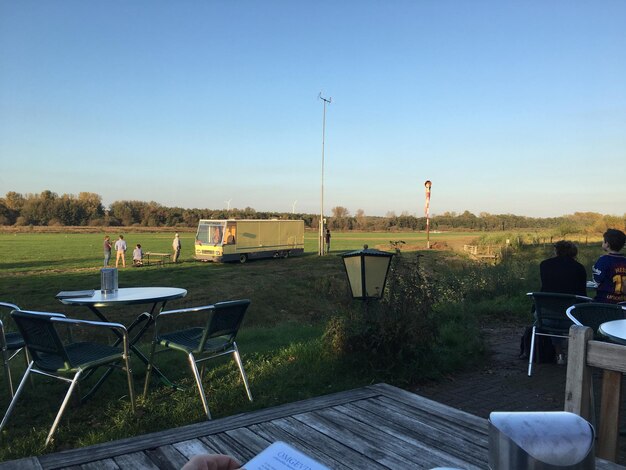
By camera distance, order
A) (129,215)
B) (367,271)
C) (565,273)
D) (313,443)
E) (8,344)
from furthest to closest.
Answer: (129,215) → (565,273) → (367,271) → (8,344) → (313,443)

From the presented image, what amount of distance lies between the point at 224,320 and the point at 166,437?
93.6 inches

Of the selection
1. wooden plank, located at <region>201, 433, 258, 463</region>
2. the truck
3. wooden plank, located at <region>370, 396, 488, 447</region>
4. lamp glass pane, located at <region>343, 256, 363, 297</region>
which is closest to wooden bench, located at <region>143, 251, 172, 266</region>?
the truck

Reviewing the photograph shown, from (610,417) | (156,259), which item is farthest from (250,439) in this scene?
(156,259)

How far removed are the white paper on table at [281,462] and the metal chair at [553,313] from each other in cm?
445

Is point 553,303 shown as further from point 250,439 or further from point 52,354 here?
point 52,354

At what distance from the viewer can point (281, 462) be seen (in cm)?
110

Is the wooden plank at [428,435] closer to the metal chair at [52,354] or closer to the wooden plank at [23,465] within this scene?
the wooden plank at [23,465]

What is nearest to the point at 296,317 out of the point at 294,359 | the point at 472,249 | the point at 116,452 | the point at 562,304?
the point at 294,359

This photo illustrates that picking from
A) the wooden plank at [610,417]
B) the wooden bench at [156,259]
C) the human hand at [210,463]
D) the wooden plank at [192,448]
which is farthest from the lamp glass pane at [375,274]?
the wooden bench at [156,259]

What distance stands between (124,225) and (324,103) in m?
72.2

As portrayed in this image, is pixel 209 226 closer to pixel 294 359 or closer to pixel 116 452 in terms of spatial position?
pixel 294 359

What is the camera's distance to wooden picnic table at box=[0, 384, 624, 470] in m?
1.52

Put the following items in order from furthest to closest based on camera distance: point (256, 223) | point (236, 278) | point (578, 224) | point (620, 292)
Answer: point (256, 223), point (578, 224), point (236, 278), point (620, 292)

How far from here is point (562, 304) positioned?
16.4 feet
